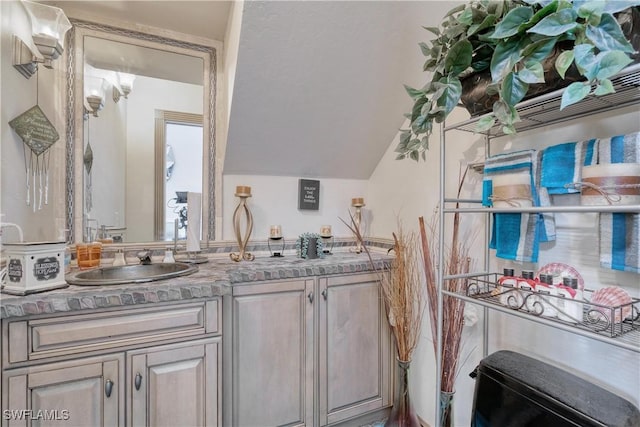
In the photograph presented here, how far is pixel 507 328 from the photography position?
1330mm

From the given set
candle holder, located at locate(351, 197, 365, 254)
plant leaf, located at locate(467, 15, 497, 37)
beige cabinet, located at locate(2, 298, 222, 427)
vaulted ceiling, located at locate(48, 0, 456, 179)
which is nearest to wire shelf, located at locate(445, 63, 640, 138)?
plant leaf, located at locate(467, 15, 497, 37)

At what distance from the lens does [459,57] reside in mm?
931

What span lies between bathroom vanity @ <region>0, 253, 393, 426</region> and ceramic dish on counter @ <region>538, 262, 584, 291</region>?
86 centimetres

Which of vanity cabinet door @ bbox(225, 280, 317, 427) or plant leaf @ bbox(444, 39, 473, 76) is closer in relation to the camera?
plant leaf @ bbox(444, 39, 473, 76)

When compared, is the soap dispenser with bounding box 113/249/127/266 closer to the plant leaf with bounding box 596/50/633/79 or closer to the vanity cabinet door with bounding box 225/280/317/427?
the vanity cabinet door with bounding box 225/280/317/427

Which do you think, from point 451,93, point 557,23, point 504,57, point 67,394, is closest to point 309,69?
point 451,93

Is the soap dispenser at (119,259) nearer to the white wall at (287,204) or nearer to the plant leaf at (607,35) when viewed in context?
the white wall at (287,204)

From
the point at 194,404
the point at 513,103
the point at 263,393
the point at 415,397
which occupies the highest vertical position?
the point at 513,103

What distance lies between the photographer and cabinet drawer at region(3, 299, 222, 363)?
3.37 ft

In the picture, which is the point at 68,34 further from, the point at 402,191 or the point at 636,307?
the point at 636,307

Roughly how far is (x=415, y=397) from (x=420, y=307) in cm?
55

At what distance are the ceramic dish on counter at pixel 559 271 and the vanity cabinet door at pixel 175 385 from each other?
1.29 metres

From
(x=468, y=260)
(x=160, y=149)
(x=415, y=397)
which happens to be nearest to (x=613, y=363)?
(x=468, y=260)

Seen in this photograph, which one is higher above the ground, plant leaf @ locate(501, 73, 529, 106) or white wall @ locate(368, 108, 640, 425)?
plant leaf @ locate(501, 73, 529, 106)
